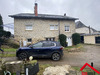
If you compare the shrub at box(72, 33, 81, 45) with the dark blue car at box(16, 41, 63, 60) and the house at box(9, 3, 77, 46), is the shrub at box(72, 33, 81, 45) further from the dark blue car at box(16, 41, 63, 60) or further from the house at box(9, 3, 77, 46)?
the dark blue car at box(16, 41, 63, 60)

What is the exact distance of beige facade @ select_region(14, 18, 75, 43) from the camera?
13.9 metres

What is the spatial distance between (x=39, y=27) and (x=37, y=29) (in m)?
0.58

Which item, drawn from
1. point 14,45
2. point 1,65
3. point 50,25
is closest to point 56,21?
point 50,25

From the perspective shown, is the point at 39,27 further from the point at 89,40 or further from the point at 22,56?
the point at 89,40

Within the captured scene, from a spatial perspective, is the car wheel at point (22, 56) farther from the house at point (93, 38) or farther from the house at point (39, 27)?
the house at point (93, 38)

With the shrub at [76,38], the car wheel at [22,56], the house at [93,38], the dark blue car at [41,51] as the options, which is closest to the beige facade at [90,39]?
the house at [93,38]

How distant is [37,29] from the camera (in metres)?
Result: 14.6

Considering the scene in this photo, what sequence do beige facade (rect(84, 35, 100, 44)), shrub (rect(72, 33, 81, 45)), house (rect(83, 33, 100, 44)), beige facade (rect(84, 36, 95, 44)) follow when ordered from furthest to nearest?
beige facade (rect(84, 36, 95, 44)), beige facade (rect(84, 35, 100, 44)), house (rect(83, 33, 100, 44)), shrub (rect(72, 33, 81, 45))

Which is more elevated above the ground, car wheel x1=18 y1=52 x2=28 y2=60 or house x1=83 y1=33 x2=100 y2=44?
house x1=83 y1=33 x2=100 y2=44

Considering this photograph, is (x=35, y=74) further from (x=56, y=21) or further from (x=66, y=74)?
(x=56, y=21)

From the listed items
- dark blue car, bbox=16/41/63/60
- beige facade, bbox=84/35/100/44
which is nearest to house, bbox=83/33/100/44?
beige facade, bbox=84/35/100/44

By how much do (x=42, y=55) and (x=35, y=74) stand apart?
2.61 m

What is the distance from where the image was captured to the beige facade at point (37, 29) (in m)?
13.9

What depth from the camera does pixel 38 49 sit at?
603 cm
